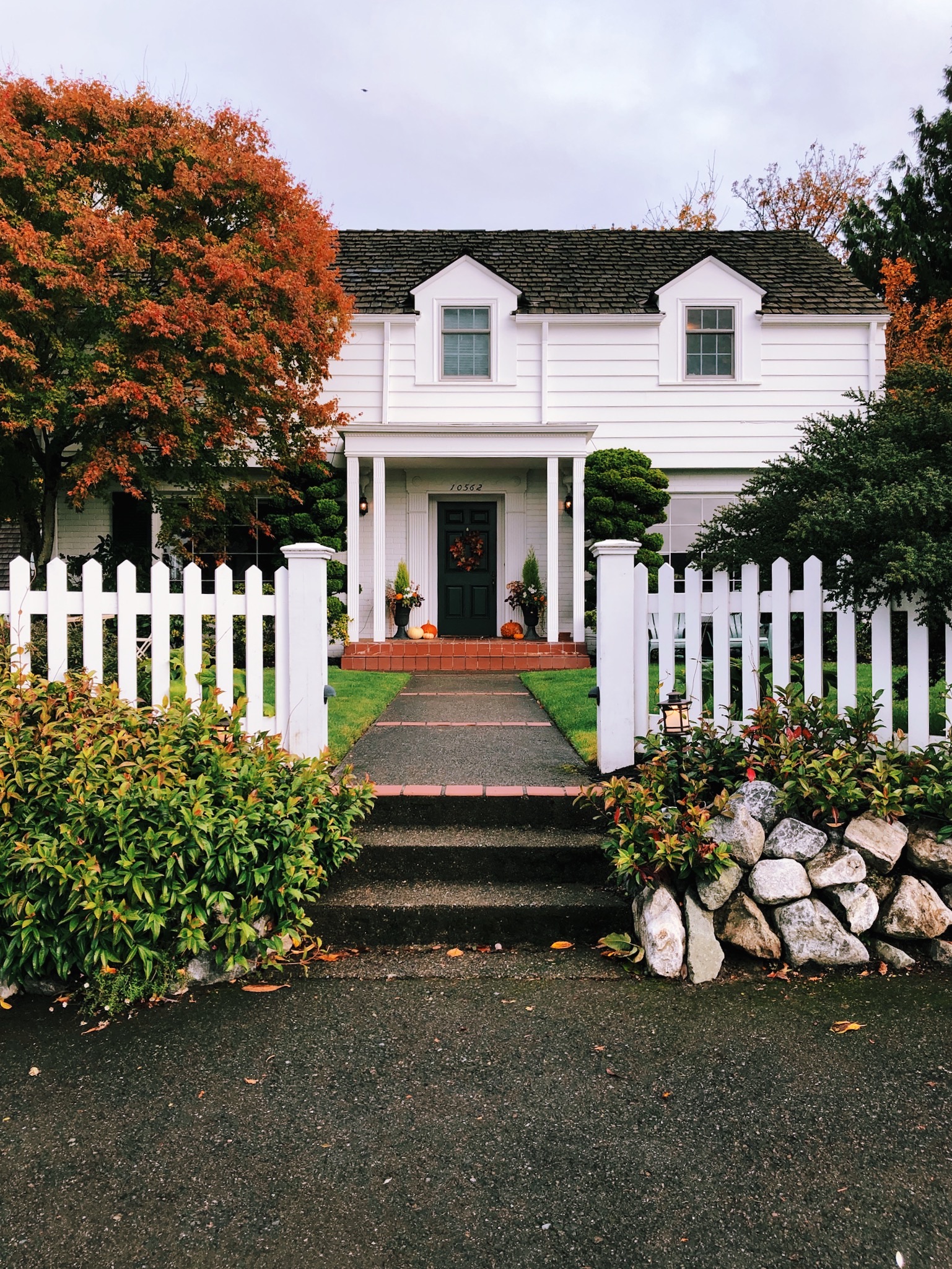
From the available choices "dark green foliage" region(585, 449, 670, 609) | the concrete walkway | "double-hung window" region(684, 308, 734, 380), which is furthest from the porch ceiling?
the concrete walkway

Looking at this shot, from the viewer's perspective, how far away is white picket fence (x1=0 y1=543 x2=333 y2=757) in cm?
363

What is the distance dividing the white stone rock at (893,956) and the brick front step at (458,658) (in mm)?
7786

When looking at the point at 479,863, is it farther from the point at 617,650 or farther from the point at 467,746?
the point at 467,746

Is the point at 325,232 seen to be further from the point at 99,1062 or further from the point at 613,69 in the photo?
the point at 99,1062

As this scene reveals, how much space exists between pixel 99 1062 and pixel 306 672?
1.79 m

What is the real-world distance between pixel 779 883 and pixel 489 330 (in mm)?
11703

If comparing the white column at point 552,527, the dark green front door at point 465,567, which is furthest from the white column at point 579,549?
the dark green front door at point 465,567

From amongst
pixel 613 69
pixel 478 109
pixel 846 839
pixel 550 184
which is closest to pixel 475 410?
pixel 613 69

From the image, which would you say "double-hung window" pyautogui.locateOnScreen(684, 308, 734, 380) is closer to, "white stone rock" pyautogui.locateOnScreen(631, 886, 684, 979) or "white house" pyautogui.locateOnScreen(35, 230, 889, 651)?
"white house" pyautogui.locateOnScreen(35, 230, 889, 651)

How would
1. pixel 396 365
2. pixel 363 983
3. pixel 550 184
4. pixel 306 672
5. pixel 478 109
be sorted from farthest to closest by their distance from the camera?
pixel 550 184 < pixel 478 109 < pixel 396 365 < pixel 306 672 < pixel 363 983

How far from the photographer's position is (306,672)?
12.6 ft

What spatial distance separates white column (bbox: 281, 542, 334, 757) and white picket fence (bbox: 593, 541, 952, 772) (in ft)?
4.73

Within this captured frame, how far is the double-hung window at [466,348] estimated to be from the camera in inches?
521

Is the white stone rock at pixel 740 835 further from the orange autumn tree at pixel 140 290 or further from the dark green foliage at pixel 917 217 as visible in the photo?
the dark green foliage at pixel 917 217
